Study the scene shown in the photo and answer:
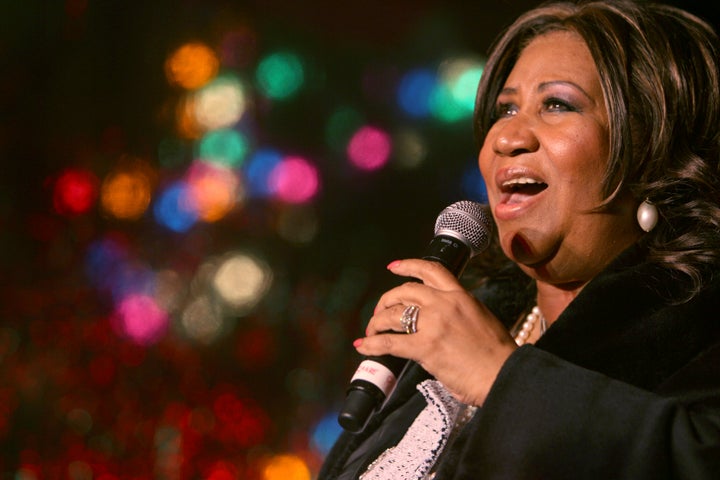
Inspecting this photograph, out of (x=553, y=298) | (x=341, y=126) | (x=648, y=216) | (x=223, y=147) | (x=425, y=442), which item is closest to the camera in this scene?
(x=425, y=442)

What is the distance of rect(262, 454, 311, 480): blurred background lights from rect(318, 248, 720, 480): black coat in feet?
6.93

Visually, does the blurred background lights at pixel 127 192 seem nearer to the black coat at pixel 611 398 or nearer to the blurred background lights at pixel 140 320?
the blurred background lights at pixel 140 320

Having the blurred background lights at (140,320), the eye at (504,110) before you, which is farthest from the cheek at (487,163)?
the blurred background lights at (140,320)

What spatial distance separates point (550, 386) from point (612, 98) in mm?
584

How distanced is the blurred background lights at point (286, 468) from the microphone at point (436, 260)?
7.15ft

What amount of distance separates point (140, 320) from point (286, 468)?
35.0 inches

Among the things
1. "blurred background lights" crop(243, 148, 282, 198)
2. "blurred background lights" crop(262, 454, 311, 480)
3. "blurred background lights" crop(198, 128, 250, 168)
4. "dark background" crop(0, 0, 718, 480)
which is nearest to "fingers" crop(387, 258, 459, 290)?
"dark background" crop(0, 0, 718, 480)

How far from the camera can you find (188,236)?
3.02 meters

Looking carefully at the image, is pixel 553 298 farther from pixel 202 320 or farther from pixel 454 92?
pixel 202 320

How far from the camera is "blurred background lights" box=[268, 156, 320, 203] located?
2.98 meters

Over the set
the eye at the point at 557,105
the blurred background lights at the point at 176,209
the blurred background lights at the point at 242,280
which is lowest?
the blurred background lights at the point at 242,280

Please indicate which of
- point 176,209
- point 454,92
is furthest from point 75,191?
point 454,92

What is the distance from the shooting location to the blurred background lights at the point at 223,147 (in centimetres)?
308

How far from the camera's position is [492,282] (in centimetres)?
172
